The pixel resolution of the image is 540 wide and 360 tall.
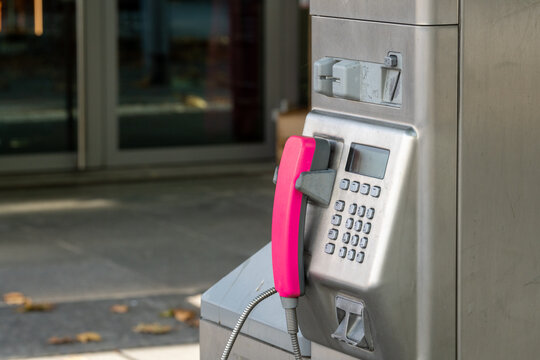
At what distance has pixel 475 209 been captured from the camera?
189cm

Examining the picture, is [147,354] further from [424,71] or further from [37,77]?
[37,77]

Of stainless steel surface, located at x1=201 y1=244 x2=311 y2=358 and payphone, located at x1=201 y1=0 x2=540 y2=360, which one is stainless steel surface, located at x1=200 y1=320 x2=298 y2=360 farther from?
payphone, located at x1=201 y1=0 x2=540 y2=360

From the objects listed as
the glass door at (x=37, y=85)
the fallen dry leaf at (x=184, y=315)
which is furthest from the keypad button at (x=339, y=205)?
the glass door at (x=37, y=85)

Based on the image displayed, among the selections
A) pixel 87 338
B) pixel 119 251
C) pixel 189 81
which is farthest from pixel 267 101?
pixel 87 338

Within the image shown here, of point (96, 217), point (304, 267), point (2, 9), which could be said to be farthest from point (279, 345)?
point (2, 9)

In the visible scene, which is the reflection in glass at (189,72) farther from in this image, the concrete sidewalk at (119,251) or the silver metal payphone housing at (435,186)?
the silver metal payphone housing at (435,186)

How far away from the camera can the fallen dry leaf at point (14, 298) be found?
18.2 feet

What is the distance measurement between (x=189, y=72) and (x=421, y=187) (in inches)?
329

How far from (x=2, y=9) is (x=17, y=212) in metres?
2.28

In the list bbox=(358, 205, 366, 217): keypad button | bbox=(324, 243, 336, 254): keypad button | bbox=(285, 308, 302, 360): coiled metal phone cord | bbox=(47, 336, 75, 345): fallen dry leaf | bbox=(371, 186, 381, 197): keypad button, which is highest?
bbox=(371, 186, 381, 197): keypad button

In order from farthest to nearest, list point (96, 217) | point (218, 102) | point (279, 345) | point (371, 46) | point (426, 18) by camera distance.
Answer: point (218, 102) < point (96, 217) < point (279, 345) < point (371, 46) < point (426, 18)

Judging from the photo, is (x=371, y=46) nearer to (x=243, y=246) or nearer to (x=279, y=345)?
(x=279, y=345)

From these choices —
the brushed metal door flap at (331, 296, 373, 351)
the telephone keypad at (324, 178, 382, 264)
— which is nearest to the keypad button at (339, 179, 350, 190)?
the telephone keypad at (324, 178, 382, 264)

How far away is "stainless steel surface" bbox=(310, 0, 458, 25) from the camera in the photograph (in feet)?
5.98
